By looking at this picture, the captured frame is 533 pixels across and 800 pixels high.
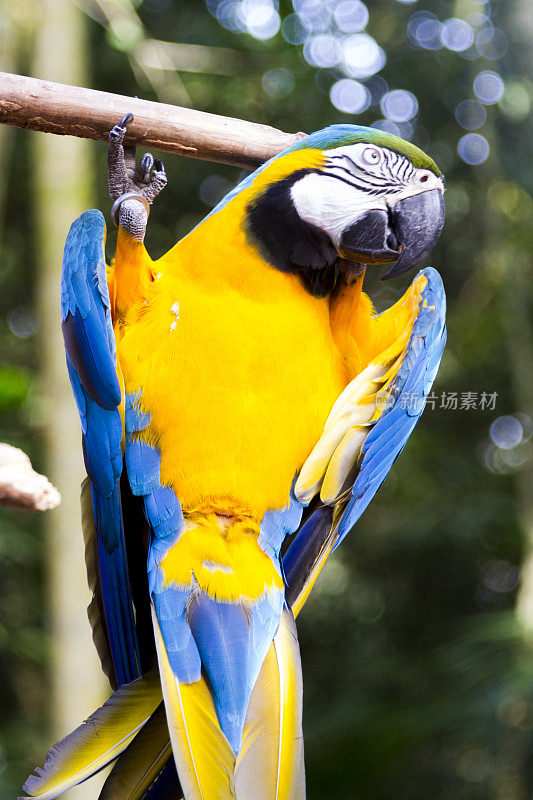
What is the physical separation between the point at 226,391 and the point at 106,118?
1.59ft

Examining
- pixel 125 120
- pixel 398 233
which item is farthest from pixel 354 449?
pixel 125 120

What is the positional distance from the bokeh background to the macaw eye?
1455mm

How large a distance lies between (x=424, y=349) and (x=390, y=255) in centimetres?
17

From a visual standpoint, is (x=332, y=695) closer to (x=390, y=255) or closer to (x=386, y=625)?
(x=386, y=625)

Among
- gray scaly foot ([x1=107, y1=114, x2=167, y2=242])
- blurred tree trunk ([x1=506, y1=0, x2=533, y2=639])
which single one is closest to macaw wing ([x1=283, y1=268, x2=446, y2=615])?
gray scaly foot ([x1=107, y1=114, x2=167, y2=242])

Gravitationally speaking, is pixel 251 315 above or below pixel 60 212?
below

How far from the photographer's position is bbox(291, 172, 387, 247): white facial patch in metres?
1.16

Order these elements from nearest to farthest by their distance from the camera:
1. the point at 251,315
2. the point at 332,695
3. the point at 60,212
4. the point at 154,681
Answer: the point at 154,681 < the point at 251,315 < the point at 60,212 < the point at 332,695

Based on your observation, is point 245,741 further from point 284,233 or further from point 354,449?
point 284,233

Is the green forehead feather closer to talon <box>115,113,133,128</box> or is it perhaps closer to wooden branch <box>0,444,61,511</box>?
talon <box>115,113,133,128</box>

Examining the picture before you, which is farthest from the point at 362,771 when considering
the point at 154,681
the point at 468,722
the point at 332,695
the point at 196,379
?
the point at 196,379

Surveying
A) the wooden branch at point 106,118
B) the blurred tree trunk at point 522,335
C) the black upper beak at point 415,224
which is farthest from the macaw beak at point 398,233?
the blurred tree trunk at point 522,335

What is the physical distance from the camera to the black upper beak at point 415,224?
3.88 ft

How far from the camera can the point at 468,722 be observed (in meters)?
2.85
